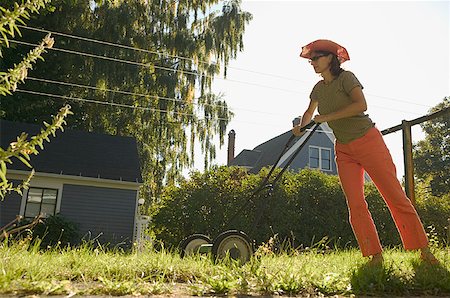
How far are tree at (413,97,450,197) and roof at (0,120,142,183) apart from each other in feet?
77.1

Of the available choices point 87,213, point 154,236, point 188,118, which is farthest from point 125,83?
point 154,236

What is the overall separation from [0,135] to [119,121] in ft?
16.7

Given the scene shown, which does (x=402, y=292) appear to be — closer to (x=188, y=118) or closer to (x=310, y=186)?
(x=310, y=186)

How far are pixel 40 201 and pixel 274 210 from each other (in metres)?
7.68

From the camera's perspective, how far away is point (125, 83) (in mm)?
17109

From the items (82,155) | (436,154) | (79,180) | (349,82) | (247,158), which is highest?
(436,154)

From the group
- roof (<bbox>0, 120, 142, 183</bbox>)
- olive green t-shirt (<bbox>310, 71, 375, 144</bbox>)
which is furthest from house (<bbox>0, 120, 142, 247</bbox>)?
olive green t-shirt (<bbox>310, 71, 375, 144</bbox>)

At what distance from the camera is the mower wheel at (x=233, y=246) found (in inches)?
111

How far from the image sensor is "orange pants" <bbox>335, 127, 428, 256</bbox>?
268cm

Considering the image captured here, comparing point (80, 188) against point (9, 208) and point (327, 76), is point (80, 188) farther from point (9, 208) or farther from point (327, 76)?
point (327, 76)

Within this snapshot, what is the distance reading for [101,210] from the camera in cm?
1342

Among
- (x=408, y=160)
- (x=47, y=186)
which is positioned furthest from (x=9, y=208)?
(x=408, y=160)

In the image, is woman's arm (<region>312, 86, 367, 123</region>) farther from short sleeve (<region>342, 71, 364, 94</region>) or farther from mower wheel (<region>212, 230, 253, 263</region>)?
mower wheel (<region>212, 230, 253, 263</region>)

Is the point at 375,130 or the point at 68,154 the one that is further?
the point at 68,154
